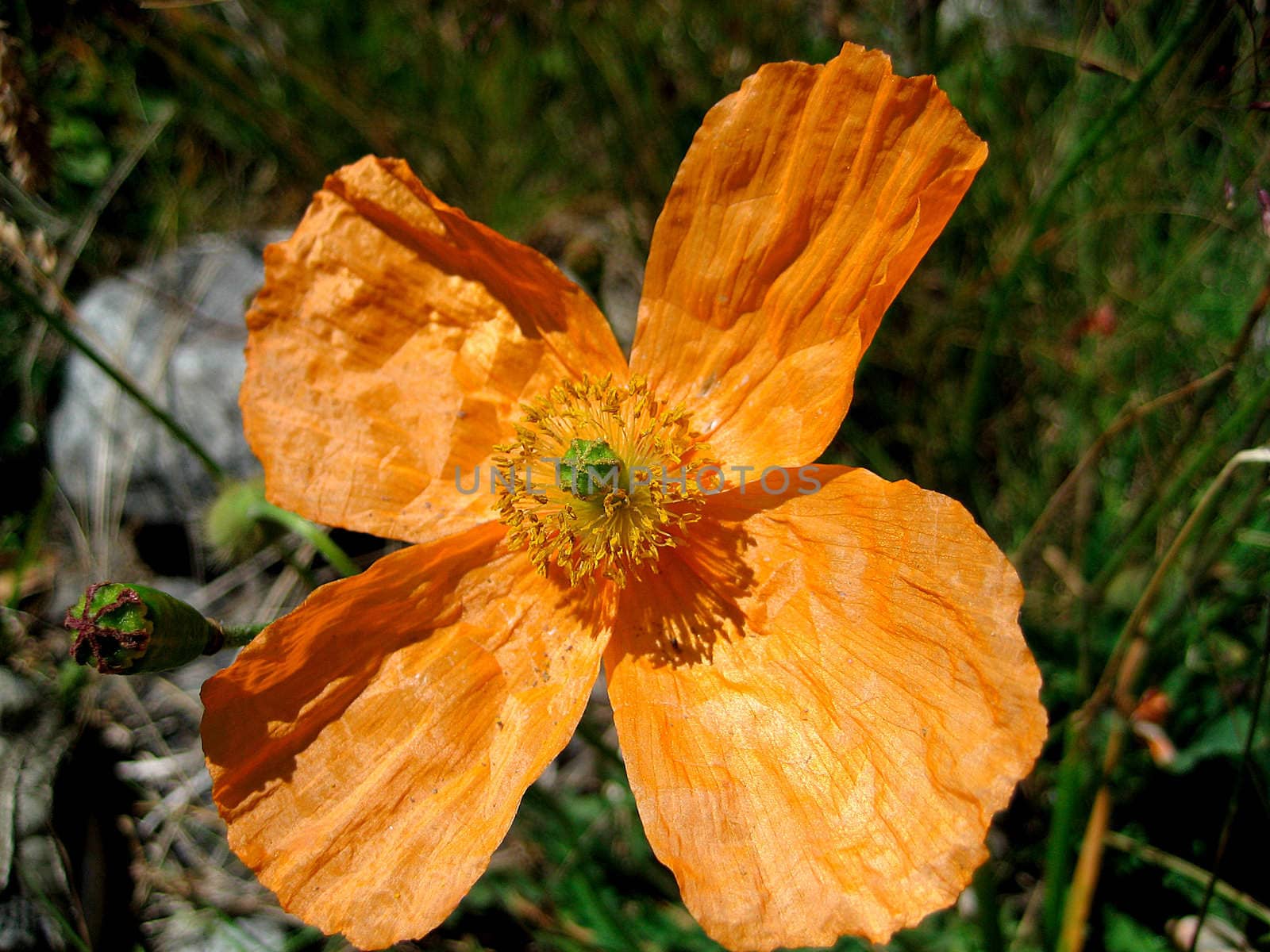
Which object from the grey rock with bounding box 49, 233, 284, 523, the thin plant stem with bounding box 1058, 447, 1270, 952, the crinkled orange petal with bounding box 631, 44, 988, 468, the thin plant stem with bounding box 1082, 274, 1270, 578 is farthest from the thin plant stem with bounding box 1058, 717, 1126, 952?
the grey rock with bounding box 49, 233, 284, 523

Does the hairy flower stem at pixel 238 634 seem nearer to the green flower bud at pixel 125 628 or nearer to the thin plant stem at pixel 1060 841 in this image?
the green flower bud at pixel 125 628

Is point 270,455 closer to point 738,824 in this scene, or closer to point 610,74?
point 738,824

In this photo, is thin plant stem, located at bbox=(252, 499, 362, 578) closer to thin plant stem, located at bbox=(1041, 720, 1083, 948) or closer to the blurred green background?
the blurred green background

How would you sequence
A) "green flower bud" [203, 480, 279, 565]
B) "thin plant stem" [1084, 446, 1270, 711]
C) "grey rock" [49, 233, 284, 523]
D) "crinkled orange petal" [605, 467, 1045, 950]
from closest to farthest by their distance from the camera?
1. "crinkled orange petal" [605, 467, 1045, 950]
2. "thin plant stem" [1084, 446, 1270, 711]
3. "green flower bud" [203, 480, 279, 565]
4. "grey rock" [49, 233, 284, 523]

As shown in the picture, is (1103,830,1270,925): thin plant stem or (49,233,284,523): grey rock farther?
(49,233,284,523): grey rock

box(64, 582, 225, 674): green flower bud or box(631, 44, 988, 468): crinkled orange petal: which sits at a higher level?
box(631, 44, 988, 468): crinkled orange petal

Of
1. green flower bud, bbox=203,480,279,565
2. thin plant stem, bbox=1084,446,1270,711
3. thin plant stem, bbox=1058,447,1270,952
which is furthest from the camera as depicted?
green flower bud, bbox=203,480,279,565

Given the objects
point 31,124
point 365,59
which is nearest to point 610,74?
point 365,59

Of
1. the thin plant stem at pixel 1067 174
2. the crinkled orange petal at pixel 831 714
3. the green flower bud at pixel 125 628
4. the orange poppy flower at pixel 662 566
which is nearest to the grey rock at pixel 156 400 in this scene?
the orange poppy flower at pixel 662 566
